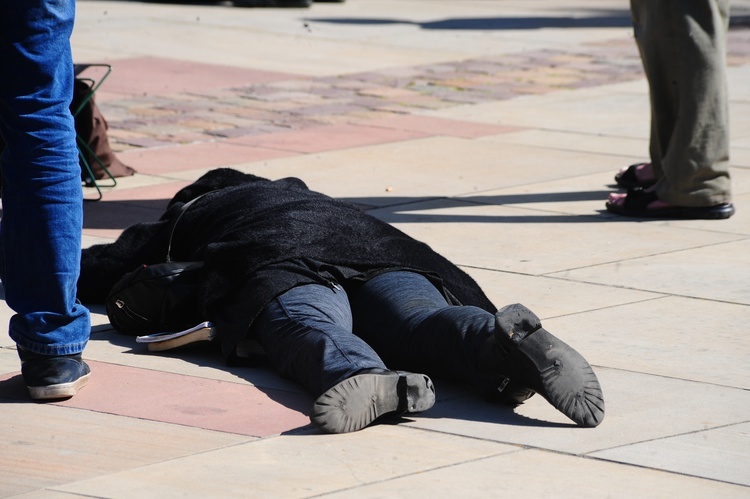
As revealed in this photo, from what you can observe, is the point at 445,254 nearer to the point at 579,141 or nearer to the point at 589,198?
the point at 589,198

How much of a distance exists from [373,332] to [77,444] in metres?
0.94

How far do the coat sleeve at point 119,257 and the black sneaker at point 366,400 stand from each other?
125 cm

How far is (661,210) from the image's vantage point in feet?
20.4

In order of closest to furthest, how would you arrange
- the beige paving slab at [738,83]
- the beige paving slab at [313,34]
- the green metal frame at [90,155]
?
the green metal frame at [90,155]
the beige paving slab at [738,83]
the beige paving slab at [313,34]

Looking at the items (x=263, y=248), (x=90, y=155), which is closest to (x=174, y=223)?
(x=263, y=248)

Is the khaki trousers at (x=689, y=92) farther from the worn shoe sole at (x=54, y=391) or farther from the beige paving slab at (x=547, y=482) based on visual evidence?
the worn shoe sole at (x=54, y=391)

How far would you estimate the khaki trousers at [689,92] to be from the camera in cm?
595

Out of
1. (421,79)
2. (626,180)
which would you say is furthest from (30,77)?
(421,79)

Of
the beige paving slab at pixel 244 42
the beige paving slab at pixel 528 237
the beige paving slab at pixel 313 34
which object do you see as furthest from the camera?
the beige paving slab at pixel 313 34

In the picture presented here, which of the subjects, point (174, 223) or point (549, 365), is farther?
point (174, 223)

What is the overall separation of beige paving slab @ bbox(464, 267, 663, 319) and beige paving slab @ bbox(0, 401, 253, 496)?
159cm

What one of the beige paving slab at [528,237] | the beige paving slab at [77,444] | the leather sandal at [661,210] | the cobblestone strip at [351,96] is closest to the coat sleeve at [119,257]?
the beige paving slab at [77,444]

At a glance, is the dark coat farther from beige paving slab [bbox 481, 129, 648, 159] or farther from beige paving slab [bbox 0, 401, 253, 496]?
beige paving slab [bbox 481, 129, 648, 159]

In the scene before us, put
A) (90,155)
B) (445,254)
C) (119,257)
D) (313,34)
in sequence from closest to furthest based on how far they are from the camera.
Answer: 1. (119,257)
2. (445,254)
3. (90,155)
4. (313,34)
